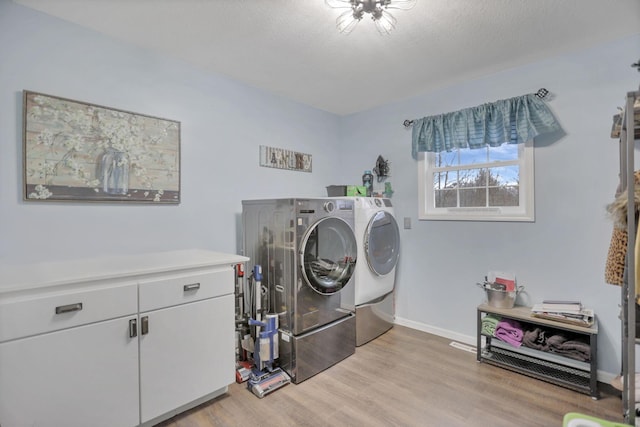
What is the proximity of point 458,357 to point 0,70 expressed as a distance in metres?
3.51

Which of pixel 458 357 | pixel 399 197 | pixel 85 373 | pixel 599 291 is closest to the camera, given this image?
pixel 85 373

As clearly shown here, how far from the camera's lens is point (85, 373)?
1.39 m

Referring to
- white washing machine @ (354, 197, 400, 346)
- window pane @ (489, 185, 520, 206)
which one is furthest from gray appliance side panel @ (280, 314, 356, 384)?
window pane @ (489, 185, 520, 206)

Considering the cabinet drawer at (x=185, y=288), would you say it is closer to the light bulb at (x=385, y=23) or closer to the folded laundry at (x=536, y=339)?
the light bulb at (x=385, y=23)

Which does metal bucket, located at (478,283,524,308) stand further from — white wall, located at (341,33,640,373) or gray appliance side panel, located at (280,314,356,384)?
gray appliance side panel, located at (280,314,356,384)

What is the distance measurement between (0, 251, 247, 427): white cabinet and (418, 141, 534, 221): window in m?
2.02

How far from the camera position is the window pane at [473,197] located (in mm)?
2719

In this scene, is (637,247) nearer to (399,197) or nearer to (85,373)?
(399,197)

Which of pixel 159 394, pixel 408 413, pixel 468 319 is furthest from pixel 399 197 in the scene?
pixel 159 394

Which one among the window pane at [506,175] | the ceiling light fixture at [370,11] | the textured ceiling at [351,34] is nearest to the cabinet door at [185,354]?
the textured ceiling at [351,34]

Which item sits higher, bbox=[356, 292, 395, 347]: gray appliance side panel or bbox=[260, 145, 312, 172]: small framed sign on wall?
bbox=[260, 145, 312, 172]: small framed sign on wall

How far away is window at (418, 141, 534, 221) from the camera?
2.46 meters

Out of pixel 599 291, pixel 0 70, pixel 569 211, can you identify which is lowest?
pixel 599 291

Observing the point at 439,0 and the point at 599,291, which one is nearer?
the point at 439,0
